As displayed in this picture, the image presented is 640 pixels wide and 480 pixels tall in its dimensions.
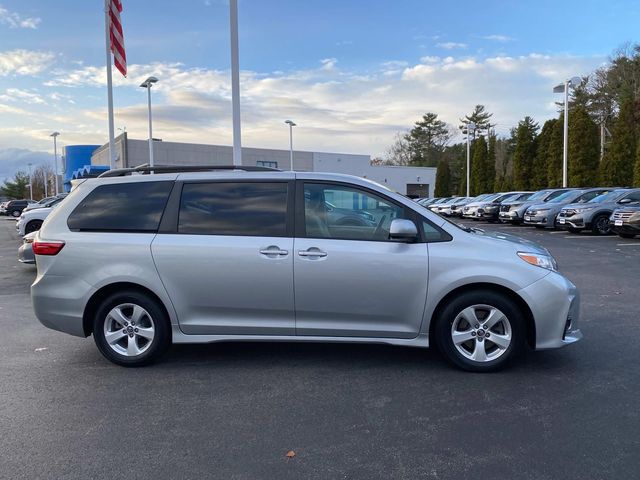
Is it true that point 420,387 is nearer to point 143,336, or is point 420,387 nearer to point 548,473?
point 548,473

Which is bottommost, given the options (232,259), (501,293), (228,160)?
(501,293)

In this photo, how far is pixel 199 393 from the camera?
4301mm

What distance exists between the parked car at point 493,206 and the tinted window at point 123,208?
935 inches

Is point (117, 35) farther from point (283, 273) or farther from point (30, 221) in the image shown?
point (283, 273)

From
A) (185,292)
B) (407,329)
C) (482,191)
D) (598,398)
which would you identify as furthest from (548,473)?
(482,191)

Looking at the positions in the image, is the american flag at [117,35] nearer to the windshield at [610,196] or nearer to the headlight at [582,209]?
the headlight at [582,209]

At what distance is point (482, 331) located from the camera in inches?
181

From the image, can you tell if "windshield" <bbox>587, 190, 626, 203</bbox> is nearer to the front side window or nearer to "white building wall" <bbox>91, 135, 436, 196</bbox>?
the front side window

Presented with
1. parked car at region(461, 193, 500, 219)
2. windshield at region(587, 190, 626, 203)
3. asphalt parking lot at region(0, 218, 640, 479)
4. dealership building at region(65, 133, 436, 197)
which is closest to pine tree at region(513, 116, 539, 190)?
dealership building at region(65, 133, 436, 197)

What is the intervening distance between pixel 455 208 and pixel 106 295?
102 feet

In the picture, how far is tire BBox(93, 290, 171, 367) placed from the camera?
4.83 meters

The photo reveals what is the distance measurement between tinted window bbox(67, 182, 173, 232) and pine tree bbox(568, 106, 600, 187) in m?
35.2

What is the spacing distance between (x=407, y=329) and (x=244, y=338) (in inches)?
57.6

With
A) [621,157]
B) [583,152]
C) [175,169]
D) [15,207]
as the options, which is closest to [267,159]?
[15,207]
